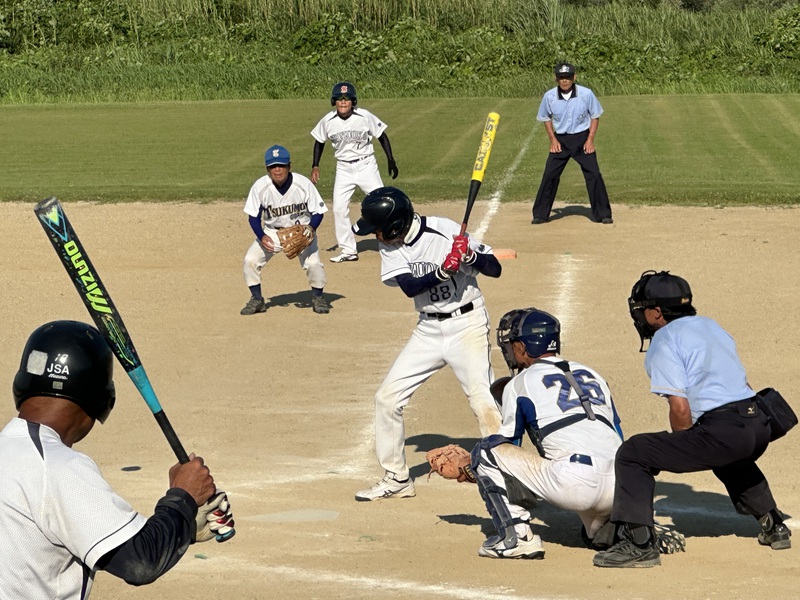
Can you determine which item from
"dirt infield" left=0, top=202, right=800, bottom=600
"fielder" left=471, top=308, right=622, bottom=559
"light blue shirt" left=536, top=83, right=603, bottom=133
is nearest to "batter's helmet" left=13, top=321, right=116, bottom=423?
"dirt infield" left=0, top=202, right=800, bottom=600

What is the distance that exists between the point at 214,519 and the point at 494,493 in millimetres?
3160

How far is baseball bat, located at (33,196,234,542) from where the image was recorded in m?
3.88

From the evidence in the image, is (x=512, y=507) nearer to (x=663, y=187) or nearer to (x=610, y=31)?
(x=663, y=187)

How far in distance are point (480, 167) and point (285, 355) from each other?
3.46m

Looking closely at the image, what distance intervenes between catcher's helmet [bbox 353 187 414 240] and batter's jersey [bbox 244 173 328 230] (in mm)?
5265

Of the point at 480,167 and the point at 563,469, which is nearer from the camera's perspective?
the point at 563,469

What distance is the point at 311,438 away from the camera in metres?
9.58

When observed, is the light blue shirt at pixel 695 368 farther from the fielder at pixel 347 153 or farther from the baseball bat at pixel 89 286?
the fielder at pixel 347 153

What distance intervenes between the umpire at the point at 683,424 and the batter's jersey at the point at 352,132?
392 inches

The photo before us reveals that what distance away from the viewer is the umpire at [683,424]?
22.2ft

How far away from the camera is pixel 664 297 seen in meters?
6.98

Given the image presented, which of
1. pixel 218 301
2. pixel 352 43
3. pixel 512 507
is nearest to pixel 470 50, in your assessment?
pixel 352 43

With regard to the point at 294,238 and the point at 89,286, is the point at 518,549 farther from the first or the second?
the point at 294,238

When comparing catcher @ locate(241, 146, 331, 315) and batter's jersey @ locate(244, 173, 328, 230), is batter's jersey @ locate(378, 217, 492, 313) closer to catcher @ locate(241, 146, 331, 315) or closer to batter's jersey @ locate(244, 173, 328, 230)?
catcher @ locate(241, 146, 331, 315)
